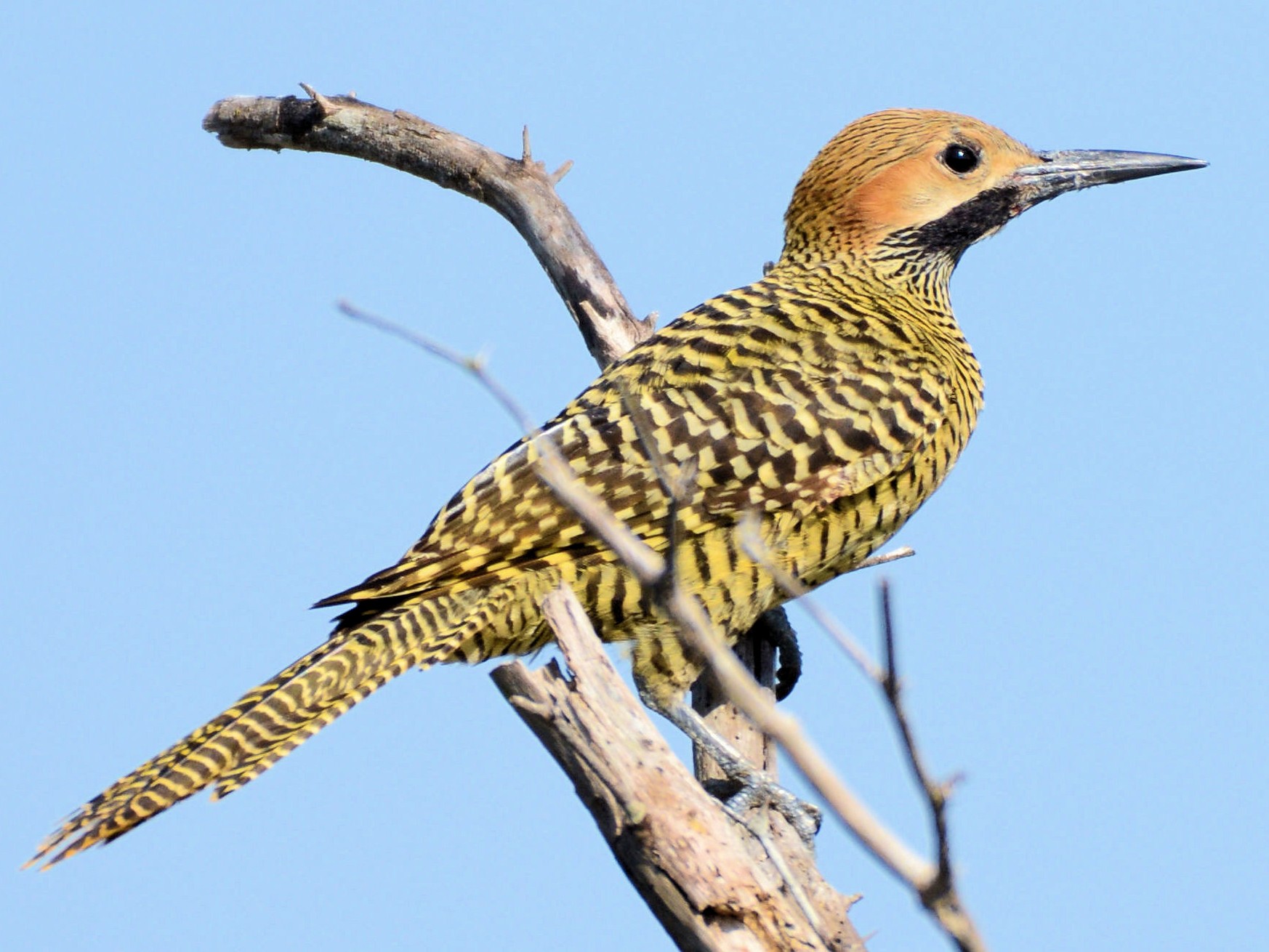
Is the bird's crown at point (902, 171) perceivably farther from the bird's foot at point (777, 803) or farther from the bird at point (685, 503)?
the bird's foot at point (777, 803)

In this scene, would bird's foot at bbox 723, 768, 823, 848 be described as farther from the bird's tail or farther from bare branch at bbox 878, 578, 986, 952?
bare branch at bbox 878, 578, 986, 952

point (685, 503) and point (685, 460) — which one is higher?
point (685, 460)

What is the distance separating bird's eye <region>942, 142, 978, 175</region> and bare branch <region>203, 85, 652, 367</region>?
1.88 meters

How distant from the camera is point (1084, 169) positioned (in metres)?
7.71

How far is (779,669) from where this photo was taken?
23.9ft

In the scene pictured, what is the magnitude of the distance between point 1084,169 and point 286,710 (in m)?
5.05

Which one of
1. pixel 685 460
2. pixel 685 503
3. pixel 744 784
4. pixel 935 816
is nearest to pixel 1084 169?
pixel 685 460

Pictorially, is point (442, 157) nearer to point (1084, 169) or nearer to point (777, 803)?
point (1084, 169)

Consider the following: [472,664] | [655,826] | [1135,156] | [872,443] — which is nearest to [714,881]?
[655,826]

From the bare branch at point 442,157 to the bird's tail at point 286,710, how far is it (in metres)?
2.57

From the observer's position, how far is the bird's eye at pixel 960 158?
24.3ft

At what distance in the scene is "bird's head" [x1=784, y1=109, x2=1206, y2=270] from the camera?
24.3 feet

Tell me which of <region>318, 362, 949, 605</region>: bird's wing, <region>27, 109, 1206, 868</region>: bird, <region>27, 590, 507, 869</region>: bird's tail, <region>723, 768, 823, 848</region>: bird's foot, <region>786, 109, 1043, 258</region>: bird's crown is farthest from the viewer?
<region>786, 109, 1043, 258</region>: bird's crown

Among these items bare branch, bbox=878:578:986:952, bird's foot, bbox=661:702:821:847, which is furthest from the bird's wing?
bare branch, bbox=878:578:986:952
